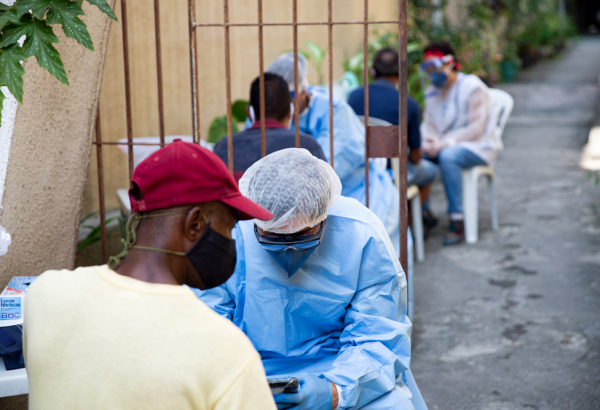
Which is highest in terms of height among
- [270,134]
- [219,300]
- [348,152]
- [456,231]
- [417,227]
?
[270,134]

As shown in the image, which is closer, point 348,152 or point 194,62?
point 194,62

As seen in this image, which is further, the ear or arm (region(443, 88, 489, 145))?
arm (region(443, 88, 489, 145))

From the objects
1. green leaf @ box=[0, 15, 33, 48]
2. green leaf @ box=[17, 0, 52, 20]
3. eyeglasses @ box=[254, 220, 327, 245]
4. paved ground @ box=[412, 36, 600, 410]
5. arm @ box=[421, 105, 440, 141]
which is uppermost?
green leaf @ box=[17, 0, 52, 20]

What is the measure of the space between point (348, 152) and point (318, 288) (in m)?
1.50

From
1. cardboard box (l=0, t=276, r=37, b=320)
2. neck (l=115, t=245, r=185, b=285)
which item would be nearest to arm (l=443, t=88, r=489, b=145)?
cardboard box (l=0, t=276, r=37, b=320)

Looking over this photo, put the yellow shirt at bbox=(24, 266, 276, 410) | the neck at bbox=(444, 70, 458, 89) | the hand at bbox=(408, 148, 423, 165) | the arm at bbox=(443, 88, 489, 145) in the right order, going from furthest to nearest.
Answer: the neck at bbox=(444, 70, 458, 89), the arm at bbox=(443, 88, 489, 145), the hand at bbox=(408, 148, 423, 165), the yellow shirt at bbox=(24, 266, 276, 410)

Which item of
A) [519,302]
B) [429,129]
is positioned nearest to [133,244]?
[519,302]

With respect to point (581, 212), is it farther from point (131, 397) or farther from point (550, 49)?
point (550, 49)

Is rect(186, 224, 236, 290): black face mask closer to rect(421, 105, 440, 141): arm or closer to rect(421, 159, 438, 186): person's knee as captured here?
rect(421, 159, 438, 186): person's knee

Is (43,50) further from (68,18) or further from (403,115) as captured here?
(403,115)

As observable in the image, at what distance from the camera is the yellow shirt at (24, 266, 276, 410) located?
43.2 inches

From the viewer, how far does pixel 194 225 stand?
1.25 meters

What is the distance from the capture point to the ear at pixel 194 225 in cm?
123

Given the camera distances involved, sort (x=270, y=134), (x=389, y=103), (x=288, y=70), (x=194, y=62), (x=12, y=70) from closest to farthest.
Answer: (x=12, y=70), (x=194, y=62), (x=270, y=134), (x=288, y=70), (x=389, y=103)
